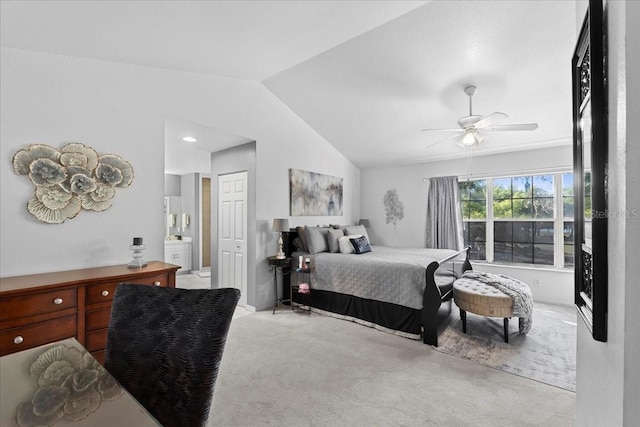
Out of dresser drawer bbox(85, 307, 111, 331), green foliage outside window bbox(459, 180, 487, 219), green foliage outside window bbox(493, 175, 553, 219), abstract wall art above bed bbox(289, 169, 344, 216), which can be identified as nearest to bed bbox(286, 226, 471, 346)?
abstract wall art above bed bbox(289, 169, 344, 216)

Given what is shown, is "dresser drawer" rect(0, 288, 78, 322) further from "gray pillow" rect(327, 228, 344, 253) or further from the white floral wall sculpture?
"gray pillow" rect(327, 228, 344, 253)

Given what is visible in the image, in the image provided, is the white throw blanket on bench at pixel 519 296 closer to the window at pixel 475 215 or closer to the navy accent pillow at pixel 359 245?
the navy accent pillow at pixel 359 245

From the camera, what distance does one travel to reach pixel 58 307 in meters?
2.07

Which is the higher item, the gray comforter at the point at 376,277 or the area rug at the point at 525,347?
the gray comforter at the point at 376,277

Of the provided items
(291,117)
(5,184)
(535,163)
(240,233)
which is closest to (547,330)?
(535,163)

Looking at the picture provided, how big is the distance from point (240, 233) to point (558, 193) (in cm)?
485

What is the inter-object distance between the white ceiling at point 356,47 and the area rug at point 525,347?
8.49 feet

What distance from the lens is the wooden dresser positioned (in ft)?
6.22

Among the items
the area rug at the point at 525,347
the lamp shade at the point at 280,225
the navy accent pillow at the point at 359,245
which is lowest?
the area rug at the point at 525,347

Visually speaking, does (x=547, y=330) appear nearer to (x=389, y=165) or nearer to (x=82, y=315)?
(x=389, y=165)

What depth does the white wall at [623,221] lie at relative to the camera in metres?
0.74

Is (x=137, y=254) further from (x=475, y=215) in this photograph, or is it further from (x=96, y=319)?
(x=475, y=215)

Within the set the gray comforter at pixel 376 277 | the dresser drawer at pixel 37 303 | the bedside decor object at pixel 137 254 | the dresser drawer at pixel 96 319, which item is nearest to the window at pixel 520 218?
the gray comforter at pixel 376 277

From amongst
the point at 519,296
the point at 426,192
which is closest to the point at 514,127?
the point at 519,296
